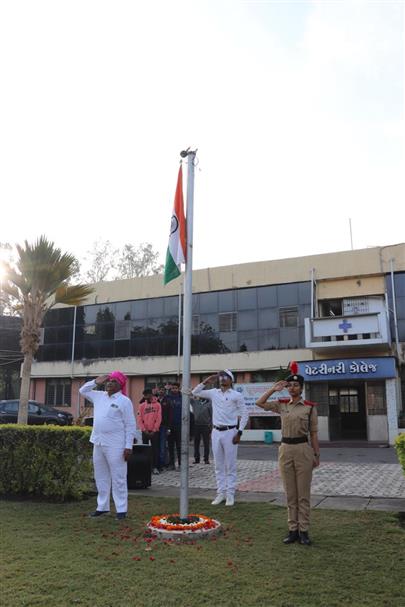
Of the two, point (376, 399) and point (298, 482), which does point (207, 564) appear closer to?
point (298, 482)

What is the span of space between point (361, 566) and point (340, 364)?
1758 centimetres

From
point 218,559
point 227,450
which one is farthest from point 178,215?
point 218,559

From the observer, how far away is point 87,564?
4734mm

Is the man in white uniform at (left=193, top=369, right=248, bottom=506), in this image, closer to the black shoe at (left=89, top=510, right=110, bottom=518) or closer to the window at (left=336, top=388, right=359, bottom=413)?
the black shoe at (left=89, top=510, right=110, bottom=518)

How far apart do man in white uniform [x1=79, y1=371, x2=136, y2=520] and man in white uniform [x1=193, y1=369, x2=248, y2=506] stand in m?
1.19

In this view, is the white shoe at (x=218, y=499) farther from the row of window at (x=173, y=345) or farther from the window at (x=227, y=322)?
the window at (x=227, y=322)

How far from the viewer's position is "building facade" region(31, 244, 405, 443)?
2186 centimetres

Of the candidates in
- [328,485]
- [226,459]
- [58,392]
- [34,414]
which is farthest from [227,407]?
[58,392]

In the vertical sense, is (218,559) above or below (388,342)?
below

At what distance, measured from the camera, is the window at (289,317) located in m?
24.4

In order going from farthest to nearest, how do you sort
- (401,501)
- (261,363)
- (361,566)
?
(261,363), (401,501), (361,566)

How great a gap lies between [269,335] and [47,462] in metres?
17.7

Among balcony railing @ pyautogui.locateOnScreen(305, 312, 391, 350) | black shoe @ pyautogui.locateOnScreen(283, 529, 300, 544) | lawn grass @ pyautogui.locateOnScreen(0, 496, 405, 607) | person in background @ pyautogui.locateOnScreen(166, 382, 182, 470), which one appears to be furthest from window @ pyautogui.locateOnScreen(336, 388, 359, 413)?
black shoe @ pyautogui.locateOnScreen(283, 529, 300, 544)

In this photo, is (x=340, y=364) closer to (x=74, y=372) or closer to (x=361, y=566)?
(x=74, y=372)
